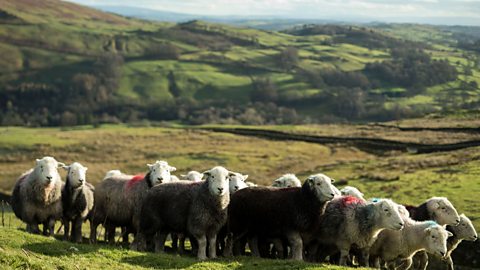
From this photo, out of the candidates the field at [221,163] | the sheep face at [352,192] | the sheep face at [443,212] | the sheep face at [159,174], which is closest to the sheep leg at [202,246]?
the field at [221,163]

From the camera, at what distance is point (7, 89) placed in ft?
411

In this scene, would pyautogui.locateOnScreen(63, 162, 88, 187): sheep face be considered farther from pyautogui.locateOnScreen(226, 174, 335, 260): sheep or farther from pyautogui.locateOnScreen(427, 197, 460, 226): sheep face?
pyautogui.locateOnScreen(427, 197, 460, 226): sheep face

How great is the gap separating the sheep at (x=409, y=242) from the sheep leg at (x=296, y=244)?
2658mm

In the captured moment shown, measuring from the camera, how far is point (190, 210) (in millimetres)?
15883

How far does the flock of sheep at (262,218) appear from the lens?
1573cm

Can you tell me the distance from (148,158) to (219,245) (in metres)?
44.0

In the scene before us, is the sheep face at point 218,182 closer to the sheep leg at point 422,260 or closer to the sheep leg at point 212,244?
the sheep leg at point 212,244

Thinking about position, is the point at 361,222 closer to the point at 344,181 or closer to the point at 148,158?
the point at 344,181

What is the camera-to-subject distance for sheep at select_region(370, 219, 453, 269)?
624 inches

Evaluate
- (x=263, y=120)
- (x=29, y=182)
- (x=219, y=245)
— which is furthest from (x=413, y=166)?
(x=263, y=120)

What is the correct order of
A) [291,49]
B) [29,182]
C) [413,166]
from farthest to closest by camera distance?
[291,49] → [413,166] → [29,182]

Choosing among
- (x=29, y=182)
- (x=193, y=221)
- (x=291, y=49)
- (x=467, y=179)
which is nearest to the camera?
(x=193, y=221)

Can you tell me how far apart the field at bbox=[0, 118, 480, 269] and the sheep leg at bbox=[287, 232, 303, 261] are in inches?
50.7

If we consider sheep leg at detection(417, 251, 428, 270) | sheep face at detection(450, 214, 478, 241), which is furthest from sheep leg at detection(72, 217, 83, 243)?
sheep face at detection(450, 214, 478, 241)
